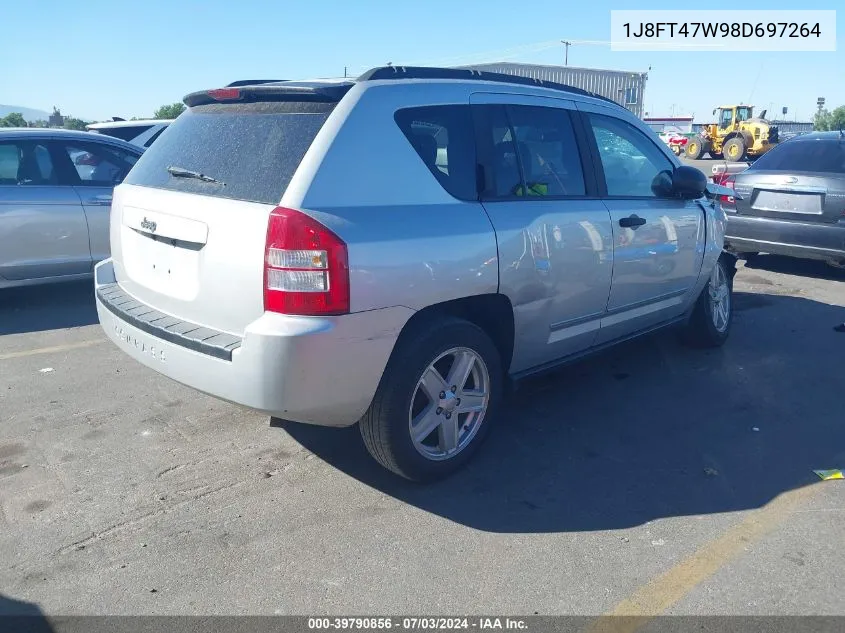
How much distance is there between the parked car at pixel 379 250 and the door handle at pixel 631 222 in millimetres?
32

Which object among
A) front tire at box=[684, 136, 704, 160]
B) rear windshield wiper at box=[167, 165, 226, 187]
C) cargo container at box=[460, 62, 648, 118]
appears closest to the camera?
rear windshield wiper at box=[167, 165, 226, 187]

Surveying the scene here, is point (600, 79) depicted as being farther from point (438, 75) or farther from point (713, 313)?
point (438, 75)

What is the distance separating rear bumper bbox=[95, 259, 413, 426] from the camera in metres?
2.90

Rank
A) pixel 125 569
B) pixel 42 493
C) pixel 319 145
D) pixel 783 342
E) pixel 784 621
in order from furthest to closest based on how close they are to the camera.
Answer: pixel 783 342
pixel 42 493
pixel 319 145
pixel 125 569
pixel 784 621

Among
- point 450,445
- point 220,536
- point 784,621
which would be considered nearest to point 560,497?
point 450,445

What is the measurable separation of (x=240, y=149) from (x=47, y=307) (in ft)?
14.2

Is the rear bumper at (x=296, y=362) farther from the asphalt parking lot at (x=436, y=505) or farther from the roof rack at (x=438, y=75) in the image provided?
the roof rack at (x=438, y=75)

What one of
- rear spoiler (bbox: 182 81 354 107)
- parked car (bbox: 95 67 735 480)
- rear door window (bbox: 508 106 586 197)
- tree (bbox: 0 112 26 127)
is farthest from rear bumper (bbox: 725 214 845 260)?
tree (bbox: 0 112 26 127)

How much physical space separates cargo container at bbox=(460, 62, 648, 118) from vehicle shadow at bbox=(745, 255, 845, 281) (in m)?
13.6

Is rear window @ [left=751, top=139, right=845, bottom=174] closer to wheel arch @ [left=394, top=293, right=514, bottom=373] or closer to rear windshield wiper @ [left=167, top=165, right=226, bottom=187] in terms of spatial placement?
wheel arch @ [left=394, top=293, right=514, bottom=373]

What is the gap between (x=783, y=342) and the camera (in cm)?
598

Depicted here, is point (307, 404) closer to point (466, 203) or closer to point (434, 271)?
point (434, 271)

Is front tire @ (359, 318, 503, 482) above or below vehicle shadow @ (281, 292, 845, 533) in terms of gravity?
above

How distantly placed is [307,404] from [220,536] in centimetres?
69
